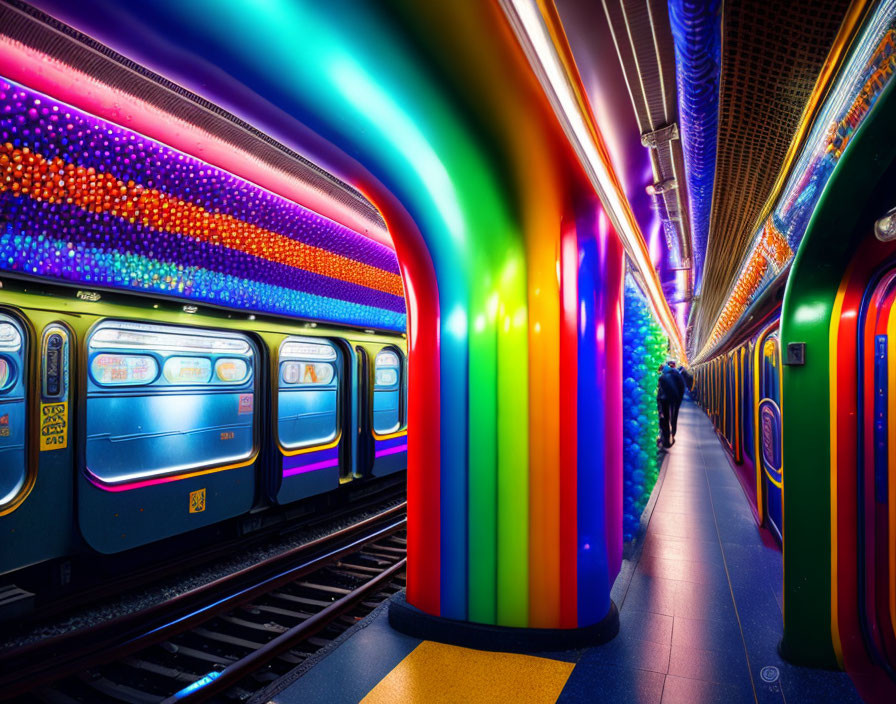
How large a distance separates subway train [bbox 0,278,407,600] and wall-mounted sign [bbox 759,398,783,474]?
4.88 metres

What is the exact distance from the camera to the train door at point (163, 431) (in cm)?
415

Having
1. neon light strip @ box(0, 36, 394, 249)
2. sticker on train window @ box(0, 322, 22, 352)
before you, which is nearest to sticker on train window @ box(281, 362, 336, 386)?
neon light strip @ box(0, 36, 394, 249)

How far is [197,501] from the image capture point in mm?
4953

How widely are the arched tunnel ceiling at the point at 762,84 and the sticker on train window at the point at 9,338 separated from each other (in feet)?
14.5

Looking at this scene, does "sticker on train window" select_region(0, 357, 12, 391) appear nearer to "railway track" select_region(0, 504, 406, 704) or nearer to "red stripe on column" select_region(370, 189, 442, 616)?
"railway track" select_region(0, 504, 406, 704)

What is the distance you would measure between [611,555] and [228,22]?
323cm

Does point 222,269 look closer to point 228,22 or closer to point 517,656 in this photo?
point 228,22

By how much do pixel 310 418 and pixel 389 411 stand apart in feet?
6.02

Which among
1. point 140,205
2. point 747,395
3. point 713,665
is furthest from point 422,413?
point 747,395

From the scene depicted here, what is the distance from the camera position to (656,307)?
Result: 569cm

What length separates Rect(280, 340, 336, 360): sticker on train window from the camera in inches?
241

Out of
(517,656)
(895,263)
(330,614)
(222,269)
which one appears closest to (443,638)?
(517,656)

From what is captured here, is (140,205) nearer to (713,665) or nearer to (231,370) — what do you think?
(231,370)

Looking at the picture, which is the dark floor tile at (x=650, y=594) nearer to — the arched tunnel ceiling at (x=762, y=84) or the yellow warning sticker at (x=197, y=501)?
the arched tunnel ceiling at (x=762, y=84)
